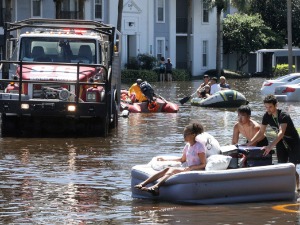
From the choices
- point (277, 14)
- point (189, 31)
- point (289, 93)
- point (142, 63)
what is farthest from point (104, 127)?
point (277, 14)

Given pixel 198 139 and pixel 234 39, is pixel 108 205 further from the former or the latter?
pixel 234 39

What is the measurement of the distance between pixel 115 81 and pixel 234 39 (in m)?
47.9

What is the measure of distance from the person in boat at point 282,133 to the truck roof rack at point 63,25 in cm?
997

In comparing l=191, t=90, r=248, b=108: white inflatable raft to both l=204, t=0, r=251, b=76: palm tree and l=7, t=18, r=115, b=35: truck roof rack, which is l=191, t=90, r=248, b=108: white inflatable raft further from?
l=204, t=0, r=251, b=76: palm tree

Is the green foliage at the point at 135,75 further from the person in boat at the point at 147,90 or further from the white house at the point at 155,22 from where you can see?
the person in boat at the point at 147,90

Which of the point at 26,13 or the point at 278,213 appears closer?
the point at 278,213

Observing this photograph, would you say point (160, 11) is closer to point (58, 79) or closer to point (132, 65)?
point (132, 65)

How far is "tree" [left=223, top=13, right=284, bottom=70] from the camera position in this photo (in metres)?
72.8

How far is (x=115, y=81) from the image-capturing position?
86.3 feet

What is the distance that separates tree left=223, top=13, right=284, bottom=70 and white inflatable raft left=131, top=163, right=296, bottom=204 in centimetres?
5916

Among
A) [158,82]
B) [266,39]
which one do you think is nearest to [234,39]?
[266,39]

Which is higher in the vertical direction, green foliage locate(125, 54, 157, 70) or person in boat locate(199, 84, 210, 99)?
green foliage locate(125, 54, 157, 70)

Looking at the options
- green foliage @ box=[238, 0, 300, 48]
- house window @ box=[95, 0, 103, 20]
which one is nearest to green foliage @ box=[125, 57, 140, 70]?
house window @ box=[95, 0, 103, 20]

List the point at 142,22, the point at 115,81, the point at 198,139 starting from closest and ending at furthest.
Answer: the point at 198,139, the point at 115,81, the point at 142,22
